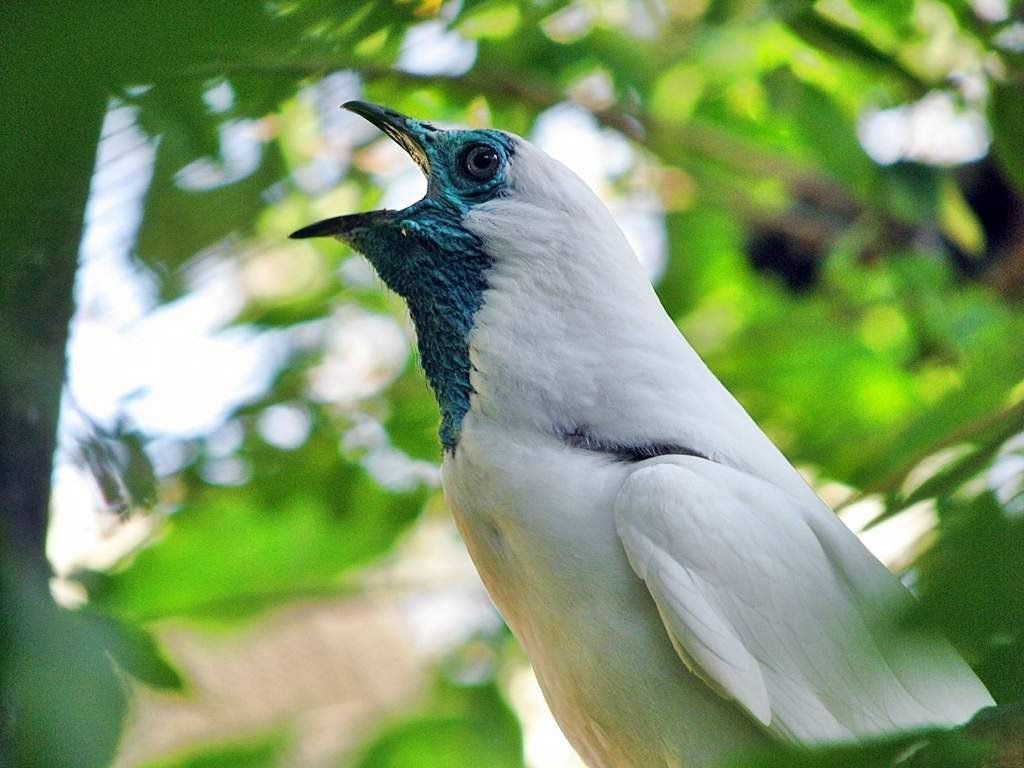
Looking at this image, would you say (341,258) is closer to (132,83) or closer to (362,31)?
(362,31)

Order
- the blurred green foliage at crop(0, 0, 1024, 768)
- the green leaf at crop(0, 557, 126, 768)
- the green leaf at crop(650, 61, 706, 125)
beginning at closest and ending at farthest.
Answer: the blurred green foliage at crop(0, 0, 1024, 768) → the green leaf at crop(0, 557, 126, 768) → the green leaf at crop(650, 61, 706, 125)

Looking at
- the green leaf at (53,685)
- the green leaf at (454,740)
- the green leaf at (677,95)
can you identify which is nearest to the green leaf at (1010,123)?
the green leaf at (677,95)

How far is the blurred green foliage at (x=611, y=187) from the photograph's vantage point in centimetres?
90

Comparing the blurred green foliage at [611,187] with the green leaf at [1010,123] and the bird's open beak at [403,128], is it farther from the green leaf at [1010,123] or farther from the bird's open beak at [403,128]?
the bird's open beak at [403,128]

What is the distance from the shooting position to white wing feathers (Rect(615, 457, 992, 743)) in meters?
2.35

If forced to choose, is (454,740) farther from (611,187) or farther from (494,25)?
(611,187)

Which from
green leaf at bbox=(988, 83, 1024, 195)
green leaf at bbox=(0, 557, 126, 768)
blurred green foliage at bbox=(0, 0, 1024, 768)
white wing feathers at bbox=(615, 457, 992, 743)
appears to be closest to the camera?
blurred green foliage at bbox=(0, 0, 1024, 768)

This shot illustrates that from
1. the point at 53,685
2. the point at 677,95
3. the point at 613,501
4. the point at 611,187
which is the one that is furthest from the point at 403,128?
the point at 611,187

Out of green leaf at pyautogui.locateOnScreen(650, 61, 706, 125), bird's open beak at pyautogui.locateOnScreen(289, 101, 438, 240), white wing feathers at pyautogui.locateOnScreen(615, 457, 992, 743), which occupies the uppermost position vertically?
bird's open beak at pyautogui.locateOnScreen(289, 101, 438, 240)

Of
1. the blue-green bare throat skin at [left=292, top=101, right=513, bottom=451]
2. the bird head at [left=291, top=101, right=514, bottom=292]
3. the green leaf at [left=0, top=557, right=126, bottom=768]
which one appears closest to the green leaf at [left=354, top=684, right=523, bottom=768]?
the blue-green bare throat skin at [left=292, top=101, right=513, bottom=451]

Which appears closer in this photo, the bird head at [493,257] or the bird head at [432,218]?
the bird head at [493,257]

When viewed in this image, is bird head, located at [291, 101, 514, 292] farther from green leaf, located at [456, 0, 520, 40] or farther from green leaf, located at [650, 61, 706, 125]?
green leaf, located at [650, 61, 706, 125]

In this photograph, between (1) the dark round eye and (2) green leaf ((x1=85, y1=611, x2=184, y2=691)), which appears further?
(1) the dark round eye

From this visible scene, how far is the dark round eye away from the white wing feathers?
2.84 feet
